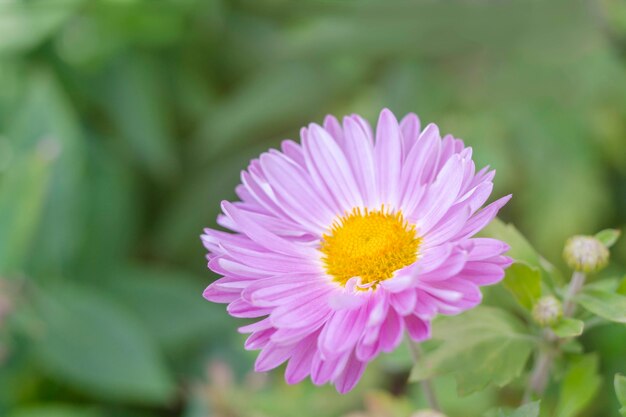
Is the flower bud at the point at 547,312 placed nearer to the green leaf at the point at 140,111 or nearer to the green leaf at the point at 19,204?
the green leaf at the point at 19,204

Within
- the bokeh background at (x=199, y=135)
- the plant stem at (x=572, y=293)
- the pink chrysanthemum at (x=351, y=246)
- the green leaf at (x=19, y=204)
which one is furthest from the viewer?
the bokeh background at (x=199, y=135)

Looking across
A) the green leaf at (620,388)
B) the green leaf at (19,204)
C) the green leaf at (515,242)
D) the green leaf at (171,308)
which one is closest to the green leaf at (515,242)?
the green leaf at (515,242)

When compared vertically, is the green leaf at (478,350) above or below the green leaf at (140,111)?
below

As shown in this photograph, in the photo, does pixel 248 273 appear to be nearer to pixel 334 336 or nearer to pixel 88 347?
pixel 334 336

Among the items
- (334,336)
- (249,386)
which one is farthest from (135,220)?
(334,336)

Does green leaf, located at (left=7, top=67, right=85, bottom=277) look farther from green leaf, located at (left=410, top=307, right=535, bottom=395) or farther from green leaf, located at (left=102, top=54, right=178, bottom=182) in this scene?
green leaf, located at (left=410, top=307, right=535, bottom=395)

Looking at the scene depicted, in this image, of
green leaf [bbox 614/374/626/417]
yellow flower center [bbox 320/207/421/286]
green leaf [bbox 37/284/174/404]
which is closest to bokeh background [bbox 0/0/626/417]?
green leaf [bbox 37/284/174/404]
